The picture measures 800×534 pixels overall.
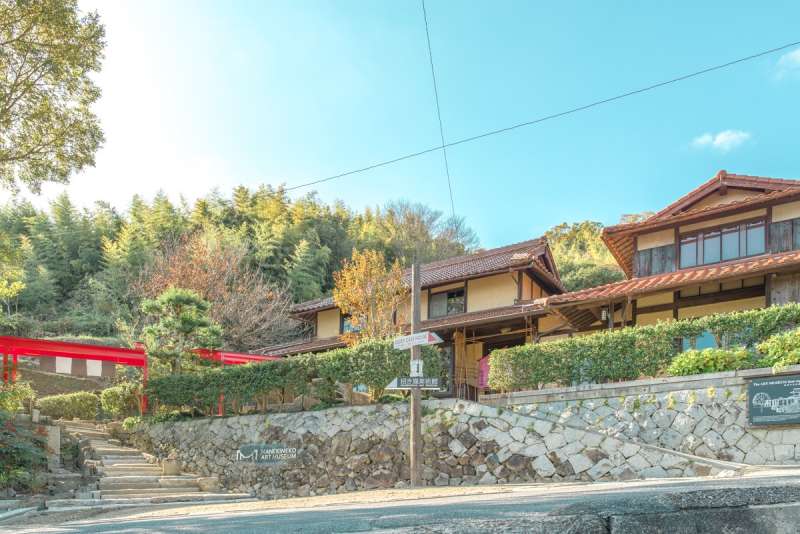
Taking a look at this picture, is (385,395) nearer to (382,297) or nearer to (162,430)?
(382,297)

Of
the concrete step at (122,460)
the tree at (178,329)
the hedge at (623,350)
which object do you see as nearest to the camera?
the hedge at (623,350)

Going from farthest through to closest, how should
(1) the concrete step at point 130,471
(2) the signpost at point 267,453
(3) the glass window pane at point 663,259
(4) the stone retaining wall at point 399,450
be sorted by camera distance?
(3) the glass window pane at point 663,259 < (2) the signpost at point 267,453 < (1) the concrete step at point 130,471 < (4) the stone retaining wall at point 399,450

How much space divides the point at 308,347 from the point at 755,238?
53.4 ft

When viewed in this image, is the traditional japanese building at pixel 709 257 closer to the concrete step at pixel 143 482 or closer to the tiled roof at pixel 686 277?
the tiled roof at pixel 686 277

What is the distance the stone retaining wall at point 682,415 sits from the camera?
12195mm

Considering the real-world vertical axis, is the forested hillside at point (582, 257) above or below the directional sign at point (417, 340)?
above

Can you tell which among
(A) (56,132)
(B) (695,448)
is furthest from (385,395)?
(A) (56,132)

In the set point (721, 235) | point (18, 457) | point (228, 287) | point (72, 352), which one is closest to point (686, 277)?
point (721, 235)

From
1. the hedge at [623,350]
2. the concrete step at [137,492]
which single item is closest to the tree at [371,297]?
the hedge at [623,350]

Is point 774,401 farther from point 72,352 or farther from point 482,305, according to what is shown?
point 72,352

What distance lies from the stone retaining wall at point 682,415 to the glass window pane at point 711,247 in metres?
6.45

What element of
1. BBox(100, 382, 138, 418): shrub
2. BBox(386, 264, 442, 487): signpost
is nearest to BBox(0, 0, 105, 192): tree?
BBox(386, 264, 442, 487): signpost

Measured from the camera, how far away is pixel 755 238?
59.3 feet

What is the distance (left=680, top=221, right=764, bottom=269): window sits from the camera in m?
18.0
